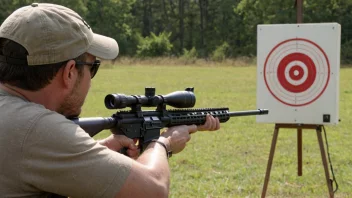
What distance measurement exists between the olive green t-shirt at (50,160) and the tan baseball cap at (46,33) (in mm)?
184

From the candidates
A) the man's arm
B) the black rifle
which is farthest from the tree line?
the man's arm

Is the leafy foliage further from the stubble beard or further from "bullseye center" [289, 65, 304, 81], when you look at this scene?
the stubble beard

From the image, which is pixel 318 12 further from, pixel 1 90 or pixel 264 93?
pixel 1 90

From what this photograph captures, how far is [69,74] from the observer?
184cm

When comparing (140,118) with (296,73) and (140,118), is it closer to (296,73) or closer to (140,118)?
(140,118)

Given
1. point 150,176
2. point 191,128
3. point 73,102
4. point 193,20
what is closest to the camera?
point 150,176

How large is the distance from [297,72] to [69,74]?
148 inches

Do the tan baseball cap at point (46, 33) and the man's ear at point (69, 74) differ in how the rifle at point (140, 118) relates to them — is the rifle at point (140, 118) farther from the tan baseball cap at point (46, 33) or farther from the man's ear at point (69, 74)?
the tan baseball cap at point (46, 33)

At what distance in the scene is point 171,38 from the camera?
188 ft

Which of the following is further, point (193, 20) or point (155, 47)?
point (193, 20)

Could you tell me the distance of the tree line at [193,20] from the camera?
147ft

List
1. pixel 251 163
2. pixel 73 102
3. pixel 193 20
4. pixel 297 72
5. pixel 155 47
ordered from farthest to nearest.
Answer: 1. pixel 193 20
2. pixel 155 47
3. pixel 251 163
4. pixel 297 72
5. pixel 73 102

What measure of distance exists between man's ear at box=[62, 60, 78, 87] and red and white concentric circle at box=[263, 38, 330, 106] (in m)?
3.59

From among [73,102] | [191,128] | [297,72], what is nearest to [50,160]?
[73,102]
